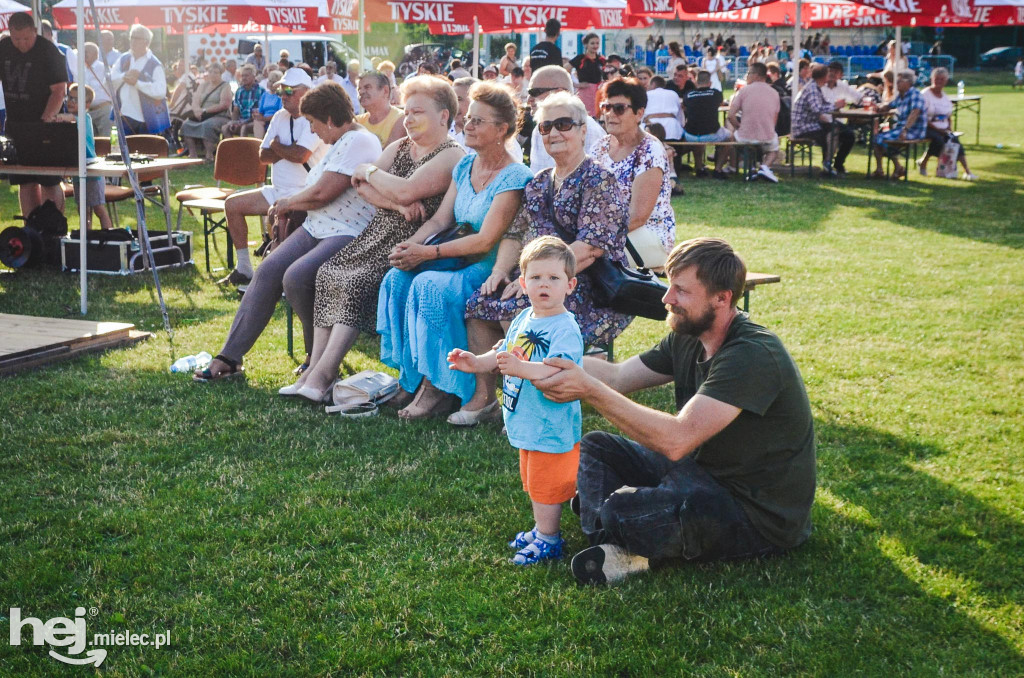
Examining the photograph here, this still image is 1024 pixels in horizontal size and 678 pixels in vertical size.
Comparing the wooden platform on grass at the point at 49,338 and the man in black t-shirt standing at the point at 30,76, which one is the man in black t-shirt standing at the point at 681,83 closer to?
the man in black t-shirt standing at the point at 30,76

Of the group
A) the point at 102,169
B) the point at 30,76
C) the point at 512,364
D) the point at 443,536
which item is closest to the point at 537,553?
the point at 443,536

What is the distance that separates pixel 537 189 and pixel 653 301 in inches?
34.6

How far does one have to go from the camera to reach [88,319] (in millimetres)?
7168

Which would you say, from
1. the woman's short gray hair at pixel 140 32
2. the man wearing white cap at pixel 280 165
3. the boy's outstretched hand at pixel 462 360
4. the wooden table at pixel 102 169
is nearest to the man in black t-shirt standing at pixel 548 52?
the woman's short gray hair at pixel 140 32

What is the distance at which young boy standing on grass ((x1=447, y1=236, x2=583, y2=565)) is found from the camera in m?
3.48

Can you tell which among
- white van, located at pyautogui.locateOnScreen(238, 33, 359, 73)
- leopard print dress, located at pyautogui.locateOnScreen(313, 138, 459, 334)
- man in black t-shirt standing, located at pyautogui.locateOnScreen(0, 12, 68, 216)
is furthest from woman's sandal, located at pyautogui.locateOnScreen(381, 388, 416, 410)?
white van, located at pyautogui.locateOnScreen(238, 33, 359, 73)

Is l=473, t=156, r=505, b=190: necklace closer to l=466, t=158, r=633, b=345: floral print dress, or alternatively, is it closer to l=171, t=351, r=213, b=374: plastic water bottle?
l=466, t=158, r=633, b=345: floral print dress

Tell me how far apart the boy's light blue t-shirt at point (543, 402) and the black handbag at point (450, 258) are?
1.94 metres

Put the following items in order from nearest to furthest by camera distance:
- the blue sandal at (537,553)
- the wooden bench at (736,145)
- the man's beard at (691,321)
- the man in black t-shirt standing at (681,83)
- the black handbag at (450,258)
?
the man's beard at (691,321) < the blue sandal at (537,553) < the black handbag at (450,258) < the wooden bench at (736,145) < the man in black t-shirt standing at (681,83)

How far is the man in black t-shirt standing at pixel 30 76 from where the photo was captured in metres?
8.87

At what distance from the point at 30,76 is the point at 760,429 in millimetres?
8044

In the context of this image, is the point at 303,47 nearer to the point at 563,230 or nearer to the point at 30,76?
the point at 30,76

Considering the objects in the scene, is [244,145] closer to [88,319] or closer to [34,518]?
[88,319]

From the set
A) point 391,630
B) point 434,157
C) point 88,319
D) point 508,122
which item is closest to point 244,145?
point 88,319
